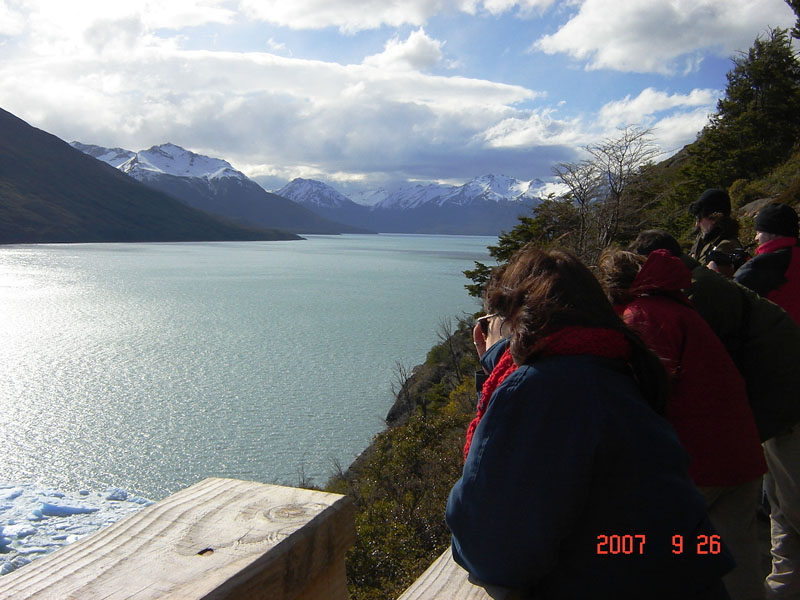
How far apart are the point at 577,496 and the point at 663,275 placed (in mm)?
1447

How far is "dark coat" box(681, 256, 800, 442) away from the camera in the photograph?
283 cm

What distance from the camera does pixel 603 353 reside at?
135cm

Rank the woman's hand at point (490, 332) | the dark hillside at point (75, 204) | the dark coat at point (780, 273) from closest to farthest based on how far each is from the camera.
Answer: the woman's hand at point (490, 332) → the dark coat at point (780, 273) → the dark hillside at point (75, 204)

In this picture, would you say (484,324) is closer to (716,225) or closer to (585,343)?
(585,343)

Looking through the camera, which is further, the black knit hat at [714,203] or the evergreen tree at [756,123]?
the evergreen tree at [756,123]

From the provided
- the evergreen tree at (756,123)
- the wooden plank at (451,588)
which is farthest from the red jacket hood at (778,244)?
the evergreen tree at (756,123)

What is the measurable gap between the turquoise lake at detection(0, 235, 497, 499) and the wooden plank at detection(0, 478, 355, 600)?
16792mm

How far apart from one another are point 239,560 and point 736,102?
34.0 m

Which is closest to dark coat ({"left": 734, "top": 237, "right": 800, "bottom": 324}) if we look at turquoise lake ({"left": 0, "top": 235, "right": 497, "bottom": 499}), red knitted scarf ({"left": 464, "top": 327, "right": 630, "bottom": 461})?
red knitted scarf ({"left": 464, "top": 327, "right": 630, "bottom": 461})

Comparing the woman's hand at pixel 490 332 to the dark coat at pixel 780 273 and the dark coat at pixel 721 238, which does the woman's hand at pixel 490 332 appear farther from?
the dark coat at pixel 721 238

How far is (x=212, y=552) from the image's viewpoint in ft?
2.72

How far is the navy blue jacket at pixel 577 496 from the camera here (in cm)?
124

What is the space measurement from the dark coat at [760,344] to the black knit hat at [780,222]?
126cm

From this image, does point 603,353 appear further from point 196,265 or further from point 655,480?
point 196,265
